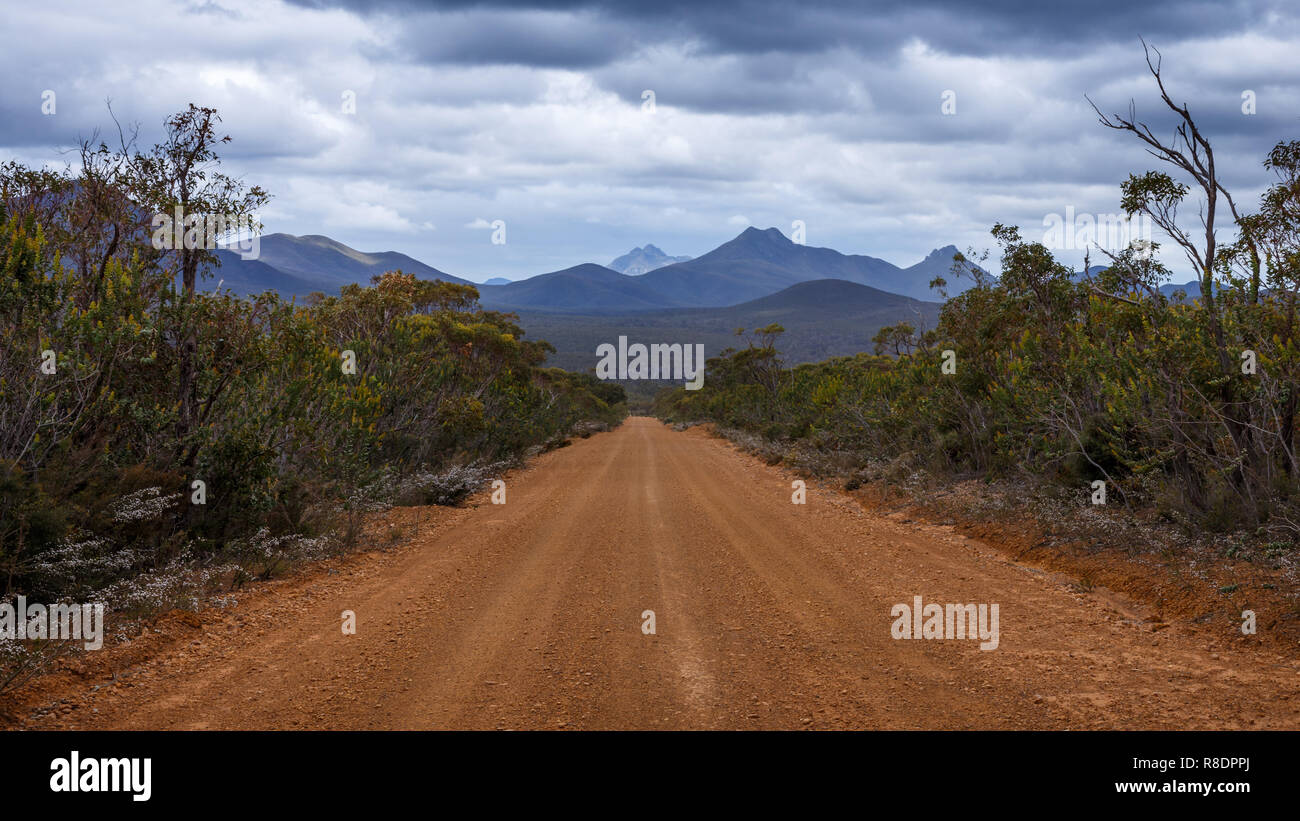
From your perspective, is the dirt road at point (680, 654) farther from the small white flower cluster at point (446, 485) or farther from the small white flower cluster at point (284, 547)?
the small white flower cluster at point (446, 485)

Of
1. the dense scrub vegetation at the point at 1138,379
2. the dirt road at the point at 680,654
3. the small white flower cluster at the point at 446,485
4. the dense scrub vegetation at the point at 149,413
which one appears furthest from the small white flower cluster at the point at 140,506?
the dense scrub vegetation at the point at 1138,379

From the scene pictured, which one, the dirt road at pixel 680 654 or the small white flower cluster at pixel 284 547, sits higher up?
the small white flower cluster at pixel 284 547

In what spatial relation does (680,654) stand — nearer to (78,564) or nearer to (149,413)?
(78,564)

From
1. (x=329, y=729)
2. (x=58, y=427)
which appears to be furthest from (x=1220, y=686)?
(x=58, y=427)

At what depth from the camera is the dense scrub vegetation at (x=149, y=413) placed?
6.04 meters

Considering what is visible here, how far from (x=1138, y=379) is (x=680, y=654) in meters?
6.74

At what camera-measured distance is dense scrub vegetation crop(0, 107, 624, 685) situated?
6.04 m

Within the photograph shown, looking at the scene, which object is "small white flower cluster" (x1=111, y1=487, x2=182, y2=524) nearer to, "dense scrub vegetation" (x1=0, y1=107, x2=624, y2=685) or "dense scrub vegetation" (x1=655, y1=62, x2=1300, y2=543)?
"dense scrub vegetation" (x1=0, y1=107, x2=624, y2=685)

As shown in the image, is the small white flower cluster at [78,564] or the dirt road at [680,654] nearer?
the dirt road at [680,654]

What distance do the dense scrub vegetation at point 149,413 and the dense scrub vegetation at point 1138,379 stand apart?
963 cm

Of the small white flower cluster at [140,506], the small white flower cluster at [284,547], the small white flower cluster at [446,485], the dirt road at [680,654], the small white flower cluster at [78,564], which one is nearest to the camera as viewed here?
the dirt road at [680,654]

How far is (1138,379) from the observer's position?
8.76 metres

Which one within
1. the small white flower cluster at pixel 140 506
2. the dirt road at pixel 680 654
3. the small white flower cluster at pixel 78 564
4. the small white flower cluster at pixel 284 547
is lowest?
the dirt road at pixel 680 654
